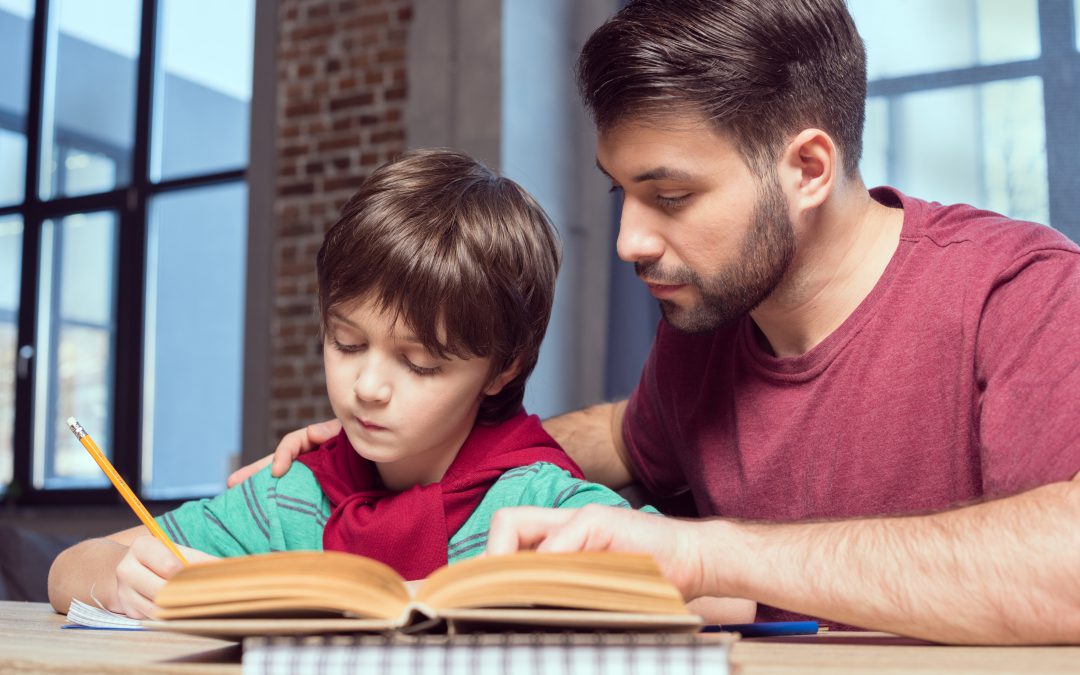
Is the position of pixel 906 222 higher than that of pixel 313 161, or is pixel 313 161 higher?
pixel 313 161

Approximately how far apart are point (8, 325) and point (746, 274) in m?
5.25

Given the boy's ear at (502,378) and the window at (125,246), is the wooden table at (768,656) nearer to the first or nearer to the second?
the boy's ear at (502,378)

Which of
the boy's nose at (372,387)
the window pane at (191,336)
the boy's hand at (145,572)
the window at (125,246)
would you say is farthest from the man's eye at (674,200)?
the window pane at (191,336)

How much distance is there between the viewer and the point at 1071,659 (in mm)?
772

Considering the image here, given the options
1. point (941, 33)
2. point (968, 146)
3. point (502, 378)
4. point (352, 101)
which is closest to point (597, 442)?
point (502, 378)

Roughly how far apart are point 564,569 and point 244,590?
0.70 ft

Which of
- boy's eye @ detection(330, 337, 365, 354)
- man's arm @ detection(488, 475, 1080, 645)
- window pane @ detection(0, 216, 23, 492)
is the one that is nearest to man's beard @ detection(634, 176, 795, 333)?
boy's eye @ detection(330, 337, 365, 354)

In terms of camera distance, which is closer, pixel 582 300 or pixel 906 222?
pixel 906 222

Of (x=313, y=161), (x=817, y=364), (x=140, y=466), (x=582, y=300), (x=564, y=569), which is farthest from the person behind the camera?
(x=140, y=466)

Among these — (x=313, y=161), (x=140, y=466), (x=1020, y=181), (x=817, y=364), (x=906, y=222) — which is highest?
(x=313, y=161)

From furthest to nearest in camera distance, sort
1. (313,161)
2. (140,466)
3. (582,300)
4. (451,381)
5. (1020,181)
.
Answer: (140,466) → (313,161) → (582,300) → (1020,181) → (451,381)

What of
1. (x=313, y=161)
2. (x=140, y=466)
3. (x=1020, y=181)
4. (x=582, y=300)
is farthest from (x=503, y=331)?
(x=140, y=466)

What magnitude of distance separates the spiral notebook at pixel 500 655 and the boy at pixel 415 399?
18.2 inches

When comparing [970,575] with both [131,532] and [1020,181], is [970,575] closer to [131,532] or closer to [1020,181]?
[131,532]
